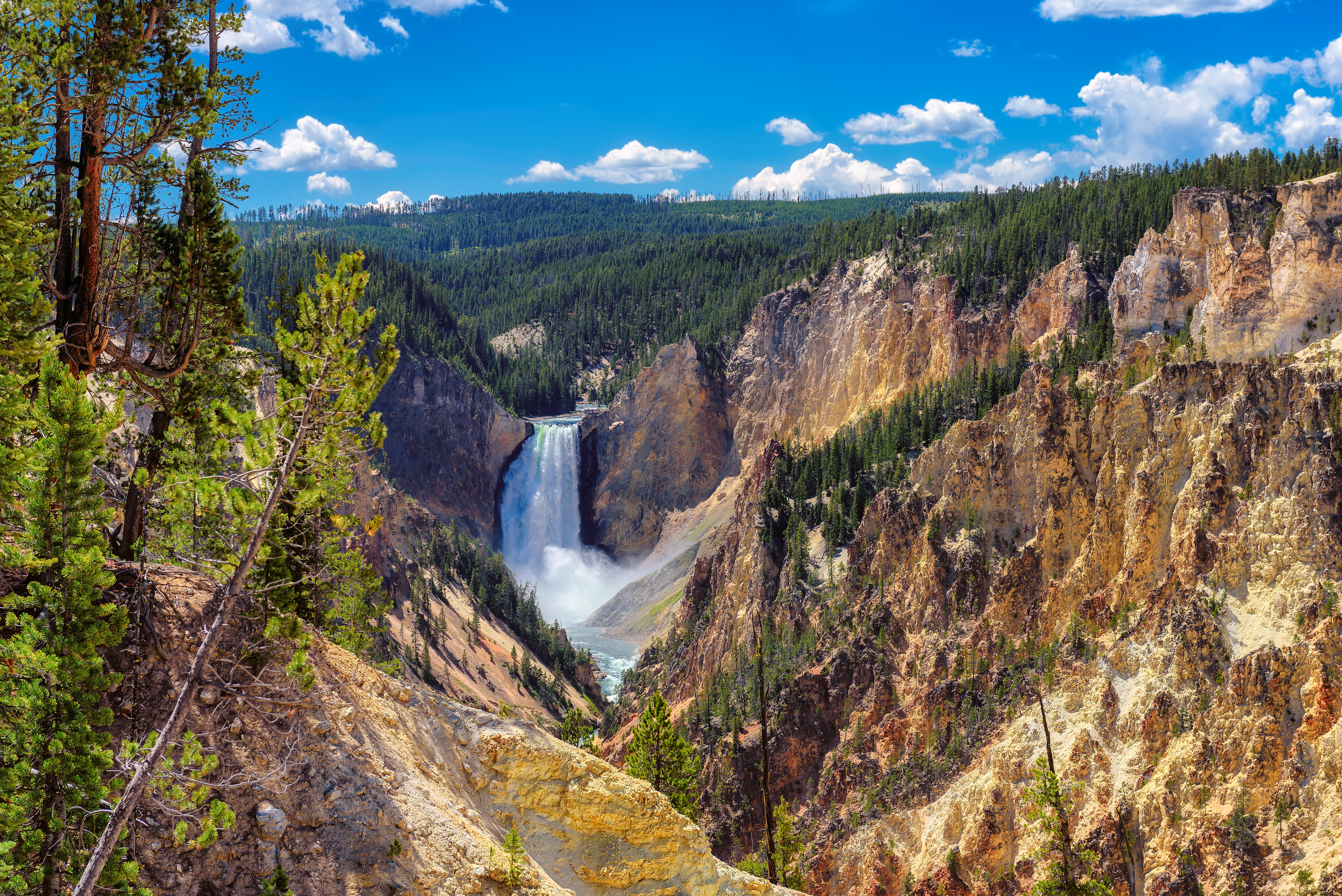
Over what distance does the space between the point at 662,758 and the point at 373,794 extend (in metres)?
25.8

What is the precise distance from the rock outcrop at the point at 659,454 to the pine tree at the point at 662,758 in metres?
77.2

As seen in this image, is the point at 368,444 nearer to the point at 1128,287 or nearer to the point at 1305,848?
the point at 1305,848

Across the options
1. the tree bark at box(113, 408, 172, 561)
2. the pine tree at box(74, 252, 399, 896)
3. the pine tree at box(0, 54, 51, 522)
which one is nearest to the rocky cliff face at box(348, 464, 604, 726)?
the tree bark at box(113, 408, 172, 561)

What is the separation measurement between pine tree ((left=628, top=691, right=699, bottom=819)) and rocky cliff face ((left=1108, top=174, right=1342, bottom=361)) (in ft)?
109

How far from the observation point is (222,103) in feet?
50.8

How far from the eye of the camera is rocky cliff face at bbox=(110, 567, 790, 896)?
1210 cm

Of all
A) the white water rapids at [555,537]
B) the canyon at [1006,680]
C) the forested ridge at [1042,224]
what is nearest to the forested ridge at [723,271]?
the forested ridge at [1042,224]

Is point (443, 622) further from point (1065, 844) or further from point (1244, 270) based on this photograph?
point (1244, 270)

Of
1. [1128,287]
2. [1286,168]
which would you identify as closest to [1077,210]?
[1286,168]

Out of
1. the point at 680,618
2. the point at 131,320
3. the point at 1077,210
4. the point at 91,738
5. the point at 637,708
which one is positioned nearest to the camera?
the point at 91,738

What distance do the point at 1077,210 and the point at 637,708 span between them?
215ft

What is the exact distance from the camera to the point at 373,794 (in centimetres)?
1335

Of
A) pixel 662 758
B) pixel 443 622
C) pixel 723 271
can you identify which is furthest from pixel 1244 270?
pixel 723 271

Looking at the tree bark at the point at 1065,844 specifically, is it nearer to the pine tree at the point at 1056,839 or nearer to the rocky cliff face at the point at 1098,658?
the pine tree at the point at 1056,839
